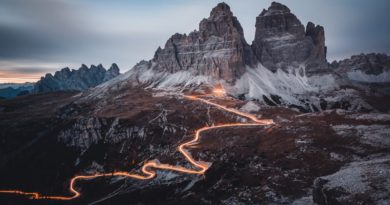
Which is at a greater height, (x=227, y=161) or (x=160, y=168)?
(x=227, y=161)

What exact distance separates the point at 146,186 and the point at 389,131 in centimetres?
7943

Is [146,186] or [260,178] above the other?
[260,178]

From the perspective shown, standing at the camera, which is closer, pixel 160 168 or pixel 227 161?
pixel 227 161

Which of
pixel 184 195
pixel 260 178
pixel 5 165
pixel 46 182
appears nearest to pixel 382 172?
pixel 260 178

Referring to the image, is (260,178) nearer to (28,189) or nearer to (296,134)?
(296,134)

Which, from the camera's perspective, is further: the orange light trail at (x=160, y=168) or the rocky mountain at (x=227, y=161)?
the orange light trail at (x=160, y=168)

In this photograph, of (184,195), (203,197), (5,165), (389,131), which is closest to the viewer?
(203,197)

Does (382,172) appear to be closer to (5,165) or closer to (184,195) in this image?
(184,195)

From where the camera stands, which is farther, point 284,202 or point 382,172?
point 284,202

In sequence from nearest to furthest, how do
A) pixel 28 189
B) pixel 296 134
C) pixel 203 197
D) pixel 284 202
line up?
pixel 284 202 → pixel 203 197 → pixel 296 134 → pixel 28 189

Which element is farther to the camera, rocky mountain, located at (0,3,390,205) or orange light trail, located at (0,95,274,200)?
orange light trail, located at (0,95,274,200)

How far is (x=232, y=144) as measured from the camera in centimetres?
12962

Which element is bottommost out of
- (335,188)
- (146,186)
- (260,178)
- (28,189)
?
(28,189)

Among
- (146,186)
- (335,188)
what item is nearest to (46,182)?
(146,186)
